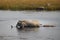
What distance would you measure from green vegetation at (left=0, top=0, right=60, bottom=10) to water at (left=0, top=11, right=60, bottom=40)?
0.18 ft

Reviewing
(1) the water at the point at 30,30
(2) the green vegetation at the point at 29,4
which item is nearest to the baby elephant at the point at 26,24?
(1) the water at the point at 30,30

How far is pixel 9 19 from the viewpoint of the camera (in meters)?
2.18

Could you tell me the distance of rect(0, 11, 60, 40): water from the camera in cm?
215

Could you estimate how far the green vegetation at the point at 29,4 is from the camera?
2.18 meters

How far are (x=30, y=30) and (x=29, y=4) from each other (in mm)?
316

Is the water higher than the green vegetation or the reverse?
the reverse

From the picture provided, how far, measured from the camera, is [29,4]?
217 cm

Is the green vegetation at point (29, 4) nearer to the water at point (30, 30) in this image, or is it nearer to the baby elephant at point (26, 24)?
the water at point (30, 30)

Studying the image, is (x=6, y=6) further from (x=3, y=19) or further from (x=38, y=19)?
A: (x=38, y=19)

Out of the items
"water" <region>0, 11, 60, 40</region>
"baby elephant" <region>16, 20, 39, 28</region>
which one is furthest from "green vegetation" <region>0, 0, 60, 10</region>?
"baby elephant" <region>16, 20, 39, 28</region>

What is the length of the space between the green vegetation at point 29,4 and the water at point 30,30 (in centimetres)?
5

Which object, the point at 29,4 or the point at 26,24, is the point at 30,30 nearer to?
the point at 26,24

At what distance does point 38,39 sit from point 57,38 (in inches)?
9.1

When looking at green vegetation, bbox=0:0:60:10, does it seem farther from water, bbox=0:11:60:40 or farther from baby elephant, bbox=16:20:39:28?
baby elephant, bbox=16:20:39:28
